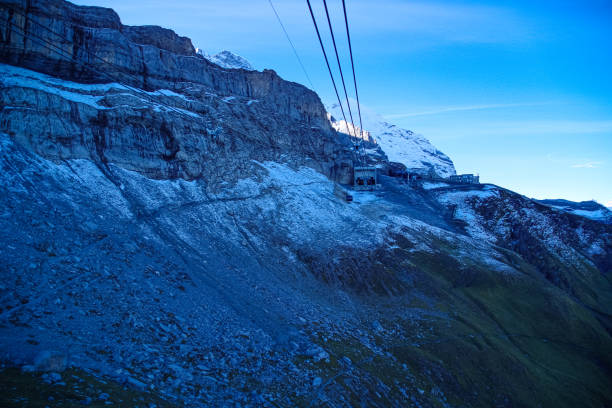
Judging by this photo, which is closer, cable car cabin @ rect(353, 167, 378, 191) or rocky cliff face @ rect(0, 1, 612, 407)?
rocky cliff face @ rect(0, 1, 612, 407)

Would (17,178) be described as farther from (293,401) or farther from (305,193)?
(305,193)

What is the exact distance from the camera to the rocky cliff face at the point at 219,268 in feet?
61.1

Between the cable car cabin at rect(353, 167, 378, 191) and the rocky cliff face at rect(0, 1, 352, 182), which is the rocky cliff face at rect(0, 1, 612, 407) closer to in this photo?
the rocky cliff face at rect(0, 1, 352, 182)

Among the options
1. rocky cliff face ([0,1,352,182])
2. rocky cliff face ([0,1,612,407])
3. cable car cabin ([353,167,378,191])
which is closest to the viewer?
rocky cliff face ([0,1,612,407])

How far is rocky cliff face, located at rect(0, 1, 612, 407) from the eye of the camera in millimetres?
18609

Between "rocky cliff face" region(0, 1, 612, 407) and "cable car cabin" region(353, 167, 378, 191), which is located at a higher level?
"cable car cabin" region(353, 167, 378, 191)

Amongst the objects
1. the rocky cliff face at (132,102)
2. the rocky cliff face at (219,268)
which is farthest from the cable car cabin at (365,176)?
the rocky cliff face at (132,102)

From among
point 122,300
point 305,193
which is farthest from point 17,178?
point 305,193

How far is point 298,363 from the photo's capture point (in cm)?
2381

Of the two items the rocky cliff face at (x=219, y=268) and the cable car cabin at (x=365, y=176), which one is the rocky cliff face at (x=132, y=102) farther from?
the cable car cabin at (x=365, y=176)

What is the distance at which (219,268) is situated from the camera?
110ft

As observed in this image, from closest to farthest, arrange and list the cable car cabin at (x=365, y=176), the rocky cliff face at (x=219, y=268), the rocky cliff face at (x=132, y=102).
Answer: the rocky cliff face at (x=219, y=268) < the rocky cliff face at (x=132, y=102) < the cable car cabin at (x=365, y=176)

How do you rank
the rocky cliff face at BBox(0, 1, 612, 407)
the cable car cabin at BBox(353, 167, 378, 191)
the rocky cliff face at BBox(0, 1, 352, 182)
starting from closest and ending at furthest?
the rocky cliff face at BBox(0, 1, 612, 407), the rocky cliff face at BBox(0, 1, 352, 182), the cable car cabin at BBox(353, 167, 378, 191)

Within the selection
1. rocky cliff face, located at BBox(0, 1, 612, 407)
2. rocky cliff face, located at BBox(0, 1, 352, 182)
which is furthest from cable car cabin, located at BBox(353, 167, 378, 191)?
rocky cliff face, located at BBox(0, 1, 352, 182)
